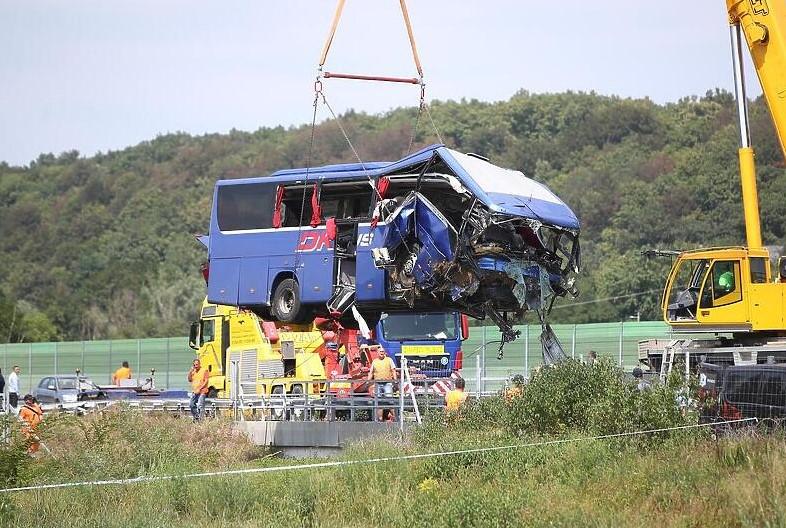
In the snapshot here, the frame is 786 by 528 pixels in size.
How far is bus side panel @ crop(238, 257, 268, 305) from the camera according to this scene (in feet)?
90.7

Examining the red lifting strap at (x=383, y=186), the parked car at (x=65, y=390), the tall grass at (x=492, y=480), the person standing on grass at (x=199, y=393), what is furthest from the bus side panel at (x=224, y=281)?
the parked car at (x=65, y=390)

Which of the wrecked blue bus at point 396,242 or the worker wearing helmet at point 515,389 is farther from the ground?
the wrecked blue bus at point 396,242

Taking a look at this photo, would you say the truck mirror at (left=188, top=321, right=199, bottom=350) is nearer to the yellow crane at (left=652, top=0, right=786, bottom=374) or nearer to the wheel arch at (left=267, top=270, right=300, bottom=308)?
the wheel arch at (left=267, top=270, right=300, bottom=308)

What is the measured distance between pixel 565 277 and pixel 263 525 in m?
9.87

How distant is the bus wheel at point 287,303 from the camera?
88.8 feet

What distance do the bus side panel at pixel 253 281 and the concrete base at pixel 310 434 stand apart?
2686mm

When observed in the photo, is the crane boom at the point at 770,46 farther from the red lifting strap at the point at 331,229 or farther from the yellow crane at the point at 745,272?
the red lifting strap at the point at 331,229

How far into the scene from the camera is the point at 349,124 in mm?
141250

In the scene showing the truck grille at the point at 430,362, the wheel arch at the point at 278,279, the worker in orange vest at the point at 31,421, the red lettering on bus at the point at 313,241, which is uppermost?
the red lettering on bus at the point at 313,241

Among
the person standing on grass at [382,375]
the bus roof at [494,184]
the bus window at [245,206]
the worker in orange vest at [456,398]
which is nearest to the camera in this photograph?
the worker in orange vest at [456,398]

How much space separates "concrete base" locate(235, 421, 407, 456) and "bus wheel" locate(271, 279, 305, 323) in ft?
7.57

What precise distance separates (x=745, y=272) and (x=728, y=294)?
509mm

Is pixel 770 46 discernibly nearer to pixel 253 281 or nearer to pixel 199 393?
pixel 253 281

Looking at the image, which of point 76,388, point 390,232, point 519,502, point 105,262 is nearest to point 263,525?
point 519,502
